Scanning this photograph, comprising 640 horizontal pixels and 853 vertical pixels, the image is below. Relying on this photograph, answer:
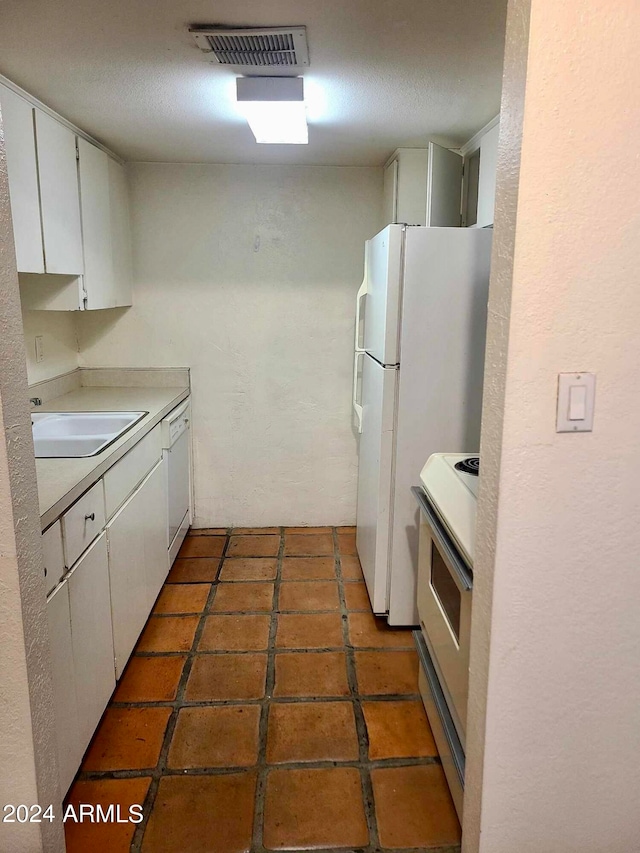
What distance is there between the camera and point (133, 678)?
7.84 feet

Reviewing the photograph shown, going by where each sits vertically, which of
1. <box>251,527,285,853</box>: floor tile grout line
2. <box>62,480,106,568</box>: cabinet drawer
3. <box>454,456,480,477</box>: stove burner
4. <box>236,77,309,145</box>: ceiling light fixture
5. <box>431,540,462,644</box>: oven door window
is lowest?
<box>251,527,285,853</box>: floor tile grout line

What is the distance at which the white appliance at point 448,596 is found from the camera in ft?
4.99

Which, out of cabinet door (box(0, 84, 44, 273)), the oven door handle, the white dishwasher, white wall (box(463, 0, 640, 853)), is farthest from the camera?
the white dishwasher

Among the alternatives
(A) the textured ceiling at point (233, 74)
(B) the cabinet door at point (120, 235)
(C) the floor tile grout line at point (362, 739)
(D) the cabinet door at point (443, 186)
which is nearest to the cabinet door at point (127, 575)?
(C) the floor tile grout line at point (362, 739)

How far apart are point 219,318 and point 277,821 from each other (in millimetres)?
2659

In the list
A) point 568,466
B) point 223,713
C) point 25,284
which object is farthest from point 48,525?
point 25,284

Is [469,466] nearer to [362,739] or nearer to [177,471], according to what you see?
[362,739]

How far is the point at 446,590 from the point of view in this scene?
175cm

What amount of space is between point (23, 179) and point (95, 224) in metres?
0.78

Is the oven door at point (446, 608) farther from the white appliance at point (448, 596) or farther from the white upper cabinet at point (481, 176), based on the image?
the white upper cabinet at point (481, 176)

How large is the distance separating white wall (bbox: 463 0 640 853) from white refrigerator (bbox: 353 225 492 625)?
128cm

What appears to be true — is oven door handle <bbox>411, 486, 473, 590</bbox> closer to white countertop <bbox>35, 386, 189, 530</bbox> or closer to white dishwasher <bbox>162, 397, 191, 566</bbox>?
white countertop <bbox>35, 386, 189, 530</bbox>

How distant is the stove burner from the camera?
6.05 ft

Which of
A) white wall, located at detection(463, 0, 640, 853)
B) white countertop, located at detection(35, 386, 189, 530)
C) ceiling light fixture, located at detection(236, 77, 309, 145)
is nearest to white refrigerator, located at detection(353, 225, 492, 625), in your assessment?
ceiling light fixture, located at detection(236, 77, 309, 145)
